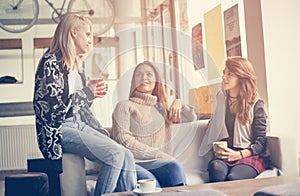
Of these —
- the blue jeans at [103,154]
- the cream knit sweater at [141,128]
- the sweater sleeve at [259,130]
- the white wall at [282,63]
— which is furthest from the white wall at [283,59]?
the blue jeans at [103,154]

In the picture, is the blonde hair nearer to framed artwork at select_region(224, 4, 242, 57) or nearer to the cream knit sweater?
the cream knit sweater

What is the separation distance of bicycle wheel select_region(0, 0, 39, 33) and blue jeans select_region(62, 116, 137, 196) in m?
0.60

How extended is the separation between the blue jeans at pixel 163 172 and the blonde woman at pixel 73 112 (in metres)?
0.07

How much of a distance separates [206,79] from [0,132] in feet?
4.19

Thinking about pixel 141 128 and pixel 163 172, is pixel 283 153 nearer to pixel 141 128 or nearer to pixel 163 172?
pixel 163 172

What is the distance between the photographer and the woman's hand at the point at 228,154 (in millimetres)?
2768

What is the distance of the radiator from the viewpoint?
2430mm

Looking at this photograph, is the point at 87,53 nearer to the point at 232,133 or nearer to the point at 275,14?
the point at 232,133

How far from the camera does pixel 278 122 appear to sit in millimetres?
2889

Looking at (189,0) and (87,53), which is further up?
(189,0)

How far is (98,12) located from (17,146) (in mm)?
909

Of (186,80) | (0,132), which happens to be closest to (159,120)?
(186,80)

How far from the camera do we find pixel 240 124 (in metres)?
2.79

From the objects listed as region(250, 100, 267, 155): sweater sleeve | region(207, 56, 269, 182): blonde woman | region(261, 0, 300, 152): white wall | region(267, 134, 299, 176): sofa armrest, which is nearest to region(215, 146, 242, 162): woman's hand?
region(207, 56, 269, 182): blonde woman
